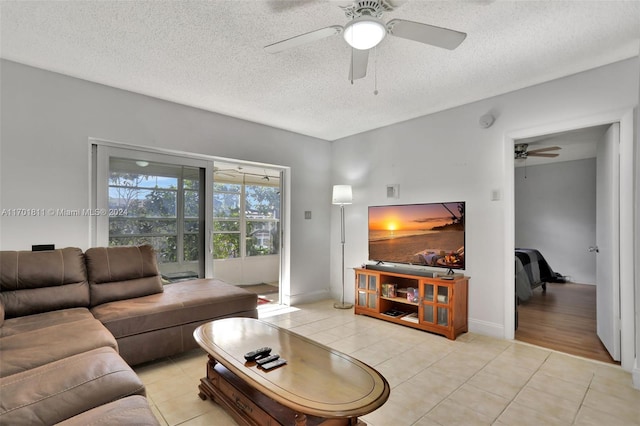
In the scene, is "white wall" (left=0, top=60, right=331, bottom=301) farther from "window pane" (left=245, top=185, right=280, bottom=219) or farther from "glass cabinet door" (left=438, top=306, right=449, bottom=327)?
"glass cabinet door" (left=438, top=306, right=449, bottom=327)

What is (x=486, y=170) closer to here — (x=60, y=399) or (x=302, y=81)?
(x=302, y=81)

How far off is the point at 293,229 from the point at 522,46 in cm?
344

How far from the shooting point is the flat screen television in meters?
3.64

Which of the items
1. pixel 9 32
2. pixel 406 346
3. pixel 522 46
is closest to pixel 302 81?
pixel 522 46

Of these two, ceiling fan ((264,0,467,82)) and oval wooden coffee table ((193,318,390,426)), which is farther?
ceiling fan ((264,0,467,82))

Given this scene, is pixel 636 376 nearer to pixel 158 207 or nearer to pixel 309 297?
pixel 309 297

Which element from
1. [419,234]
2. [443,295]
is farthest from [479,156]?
[443,295]

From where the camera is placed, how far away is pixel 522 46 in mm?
2414

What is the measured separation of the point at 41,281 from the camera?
2494 millimetres

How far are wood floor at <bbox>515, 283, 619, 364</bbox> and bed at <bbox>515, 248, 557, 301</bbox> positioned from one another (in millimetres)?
187

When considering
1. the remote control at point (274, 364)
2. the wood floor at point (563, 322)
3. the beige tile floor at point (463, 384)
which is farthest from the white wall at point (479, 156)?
the remote control at point (274, 364)

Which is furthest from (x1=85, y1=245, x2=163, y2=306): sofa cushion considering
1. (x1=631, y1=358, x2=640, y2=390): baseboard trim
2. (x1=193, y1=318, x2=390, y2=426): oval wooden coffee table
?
(x1=631, y1=358, x2=640, y2=390): baseboard trim

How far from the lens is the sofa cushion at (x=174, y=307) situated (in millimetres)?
2471

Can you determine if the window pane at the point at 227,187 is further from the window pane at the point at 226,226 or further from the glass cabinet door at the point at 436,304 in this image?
the glass cabinet door at the point at 436,304
